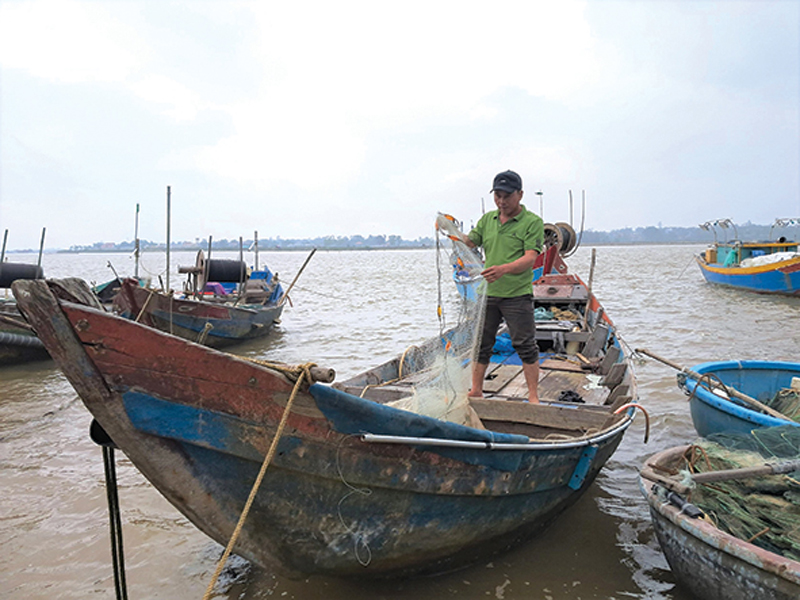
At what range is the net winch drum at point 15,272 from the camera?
10781mm

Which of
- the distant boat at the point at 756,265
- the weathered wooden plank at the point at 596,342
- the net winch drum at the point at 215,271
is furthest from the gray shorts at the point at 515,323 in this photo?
the distant boat at the point at 756,265

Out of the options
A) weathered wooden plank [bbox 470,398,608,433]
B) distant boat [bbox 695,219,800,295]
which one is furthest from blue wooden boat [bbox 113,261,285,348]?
distant boat [bbox 695,219,800,295]

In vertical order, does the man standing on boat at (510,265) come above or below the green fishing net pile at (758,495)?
above

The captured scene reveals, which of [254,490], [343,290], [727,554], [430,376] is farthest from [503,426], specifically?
[343,290]

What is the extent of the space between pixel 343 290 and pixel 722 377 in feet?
73.7

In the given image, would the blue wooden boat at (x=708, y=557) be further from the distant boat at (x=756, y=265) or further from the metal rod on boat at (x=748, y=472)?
the distant boat at (x=756, y=265)

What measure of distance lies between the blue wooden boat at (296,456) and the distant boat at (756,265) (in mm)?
17914

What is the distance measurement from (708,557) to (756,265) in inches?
786

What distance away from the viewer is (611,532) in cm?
400

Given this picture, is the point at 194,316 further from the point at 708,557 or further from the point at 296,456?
the point at 708,557

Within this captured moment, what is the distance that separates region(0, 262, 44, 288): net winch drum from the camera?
35.4ft

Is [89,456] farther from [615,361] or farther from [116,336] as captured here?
[615,361]

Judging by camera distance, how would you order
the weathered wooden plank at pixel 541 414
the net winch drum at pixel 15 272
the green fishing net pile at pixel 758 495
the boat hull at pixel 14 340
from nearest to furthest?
the green fishing net pile at pixel 758 495 → the weathered wooden plank at pixel 541 414 → the boat hull at pixel 14 340 → the net winch drum at pixel 15 272

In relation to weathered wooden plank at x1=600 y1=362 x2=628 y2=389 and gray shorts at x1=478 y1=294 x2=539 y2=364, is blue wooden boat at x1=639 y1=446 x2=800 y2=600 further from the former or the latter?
weathered wooden plank at x1=600 y1=362 x2=628 y2=389
